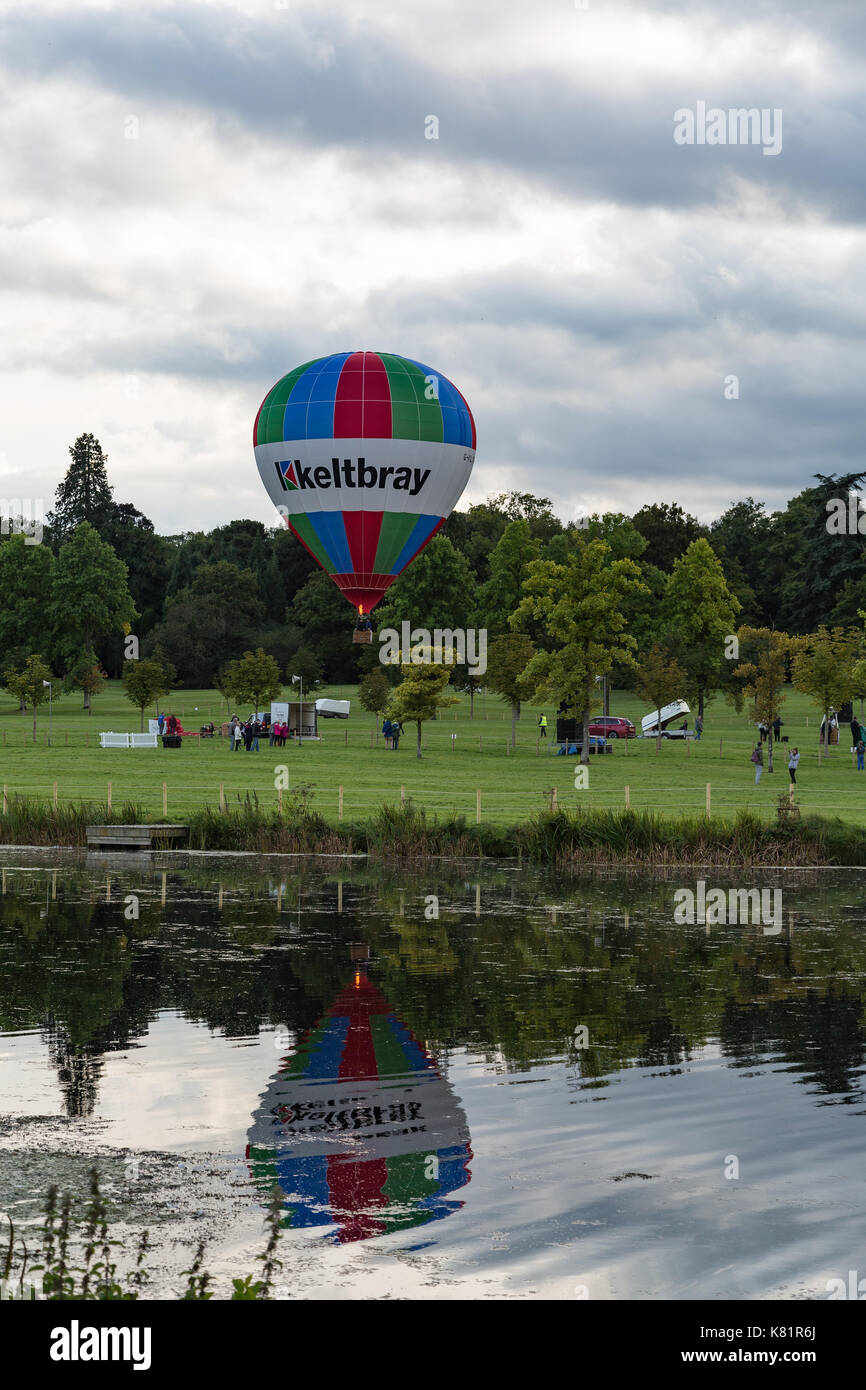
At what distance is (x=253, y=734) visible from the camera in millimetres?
66188

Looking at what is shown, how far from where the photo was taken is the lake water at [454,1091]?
38.9 feet

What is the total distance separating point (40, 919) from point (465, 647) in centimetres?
6494

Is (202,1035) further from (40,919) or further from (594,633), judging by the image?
(594,633)

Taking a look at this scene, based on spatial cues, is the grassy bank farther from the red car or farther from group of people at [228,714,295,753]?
the red car

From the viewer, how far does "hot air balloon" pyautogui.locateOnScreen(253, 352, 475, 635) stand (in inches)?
1928

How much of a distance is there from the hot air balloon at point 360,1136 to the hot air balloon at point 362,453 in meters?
31.8

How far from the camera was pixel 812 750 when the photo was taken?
217 feet

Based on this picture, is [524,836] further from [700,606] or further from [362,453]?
[700,606]

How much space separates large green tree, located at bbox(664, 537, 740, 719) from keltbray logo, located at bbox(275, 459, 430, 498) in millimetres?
36749

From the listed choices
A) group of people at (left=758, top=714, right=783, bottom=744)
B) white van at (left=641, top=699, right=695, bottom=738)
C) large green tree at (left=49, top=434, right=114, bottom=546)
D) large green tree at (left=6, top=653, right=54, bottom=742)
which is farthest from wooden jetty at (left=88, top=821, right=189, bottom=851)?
large green tree at (left=49, top=434, right=114, bottom=546)

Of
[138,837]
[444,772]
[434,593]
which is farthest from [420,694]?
[434,593]

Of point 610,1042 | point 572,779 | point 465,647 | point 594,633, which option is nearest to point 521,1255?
point 610,1042

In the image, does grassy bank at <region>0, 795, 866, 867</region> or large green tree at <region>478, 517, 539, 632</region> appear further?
large green tree at <region>478, 517, 539, 632</region>

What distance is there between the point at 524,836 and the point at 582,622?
27.3 m
